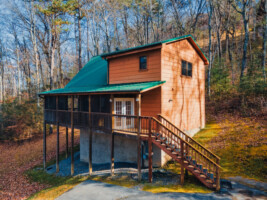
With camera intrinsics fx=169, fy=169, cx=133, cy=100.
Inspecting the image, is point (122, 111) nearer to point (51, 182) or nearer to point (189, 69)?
point (189, 69)

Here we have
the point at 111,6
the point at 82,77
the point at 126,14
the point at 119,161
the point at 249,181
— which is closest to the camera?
the point at 249,181

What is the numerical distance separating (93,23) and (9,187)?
2478 centimetres

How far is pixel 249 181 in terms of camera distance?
Answer: 319 inches

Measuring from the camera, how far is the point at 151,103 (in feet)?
35.5

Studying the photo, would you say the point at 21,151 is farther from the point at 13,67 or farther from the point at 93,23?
the point at 13,67

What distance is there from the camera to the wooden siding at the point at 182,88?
10.9 meters

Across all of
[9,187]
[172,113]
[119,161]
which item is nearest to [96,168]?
[119,161]

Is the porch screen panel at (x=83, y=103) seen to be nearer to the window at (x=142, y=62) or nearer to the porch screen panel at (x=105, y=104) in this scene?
the porch screen panel at (x=105, y=104)

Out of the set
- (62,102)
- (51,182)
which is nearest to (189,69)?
(62,102)

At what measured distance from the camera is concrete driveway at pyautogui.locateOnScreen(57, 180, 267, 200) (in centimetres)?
715

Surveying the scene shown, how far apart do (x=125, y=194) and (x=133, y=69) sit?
7.68m

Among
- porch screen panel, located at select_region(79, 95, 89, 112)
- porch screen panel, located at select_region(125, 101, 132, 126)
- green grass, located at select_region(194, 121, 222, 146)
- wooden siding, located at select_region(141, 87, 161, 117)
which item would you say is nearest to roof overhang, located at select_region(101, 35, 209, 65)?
wooden siding, located at select_region(141, 87, 161, 117)

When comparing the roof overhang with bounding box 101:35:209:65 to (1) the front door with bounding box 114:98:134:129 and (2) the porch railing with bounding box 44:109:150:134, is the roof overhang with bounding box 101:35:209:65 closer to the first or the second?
(1) the front door with bounding box 114:98:134:129

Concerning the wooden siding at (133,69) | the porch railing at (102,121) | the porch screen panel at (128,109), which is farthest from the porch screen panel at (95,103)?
the wooden siding at (133,69)
